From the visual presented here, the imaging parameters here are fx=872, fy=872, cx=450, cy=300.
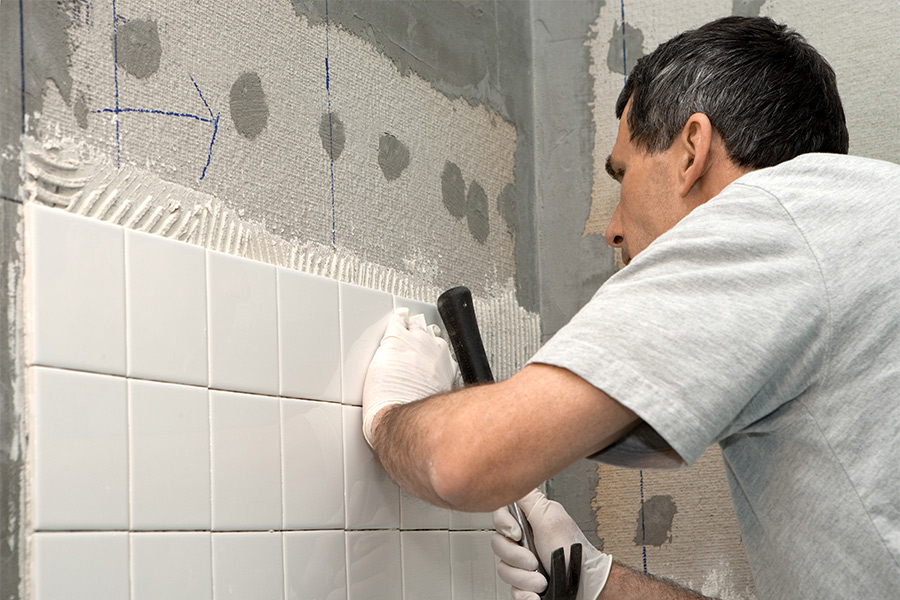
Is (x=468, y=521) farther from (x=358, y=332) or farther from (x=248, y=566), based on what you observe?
(x=248, y=566)

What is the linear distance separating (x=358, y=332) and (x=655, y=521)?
847mm

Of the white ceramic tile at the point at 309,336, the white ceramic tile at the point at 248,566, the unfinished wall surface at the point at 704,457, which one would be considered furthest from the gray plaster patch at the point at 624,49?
the white ceramic tile at the point at 248,566

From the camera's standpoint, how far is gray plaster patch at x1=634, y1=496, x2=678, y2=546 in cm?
181

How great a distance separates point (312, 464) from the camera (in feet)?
4.02

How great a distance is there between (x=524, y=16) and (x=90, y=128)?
4.26 ft

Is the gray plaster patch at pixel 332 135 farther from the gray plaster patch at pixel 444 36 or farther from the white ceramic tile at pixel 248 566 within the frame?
the white ceramic tile at pixel 248 566

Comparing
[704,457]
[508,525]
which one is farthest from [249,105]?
[704,457]

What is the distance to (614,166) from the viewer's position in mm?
1467

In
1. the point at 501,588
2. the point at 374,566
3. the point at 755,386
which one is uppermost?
the point at 755,386

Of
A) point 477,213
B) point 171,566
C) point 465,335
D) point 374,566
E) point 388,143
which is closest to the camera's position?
point 171,566

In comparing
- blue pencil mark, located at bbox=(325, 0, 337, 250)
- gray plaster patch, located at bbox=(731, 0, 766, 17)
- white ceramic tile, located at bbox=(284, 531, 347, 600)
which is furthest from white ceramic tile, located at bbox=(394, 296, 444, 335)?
gray plaster patch, located at bbox=(731, 0, 766, 17)

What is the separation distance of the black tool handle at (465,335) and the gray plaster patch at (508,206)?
0.48 m

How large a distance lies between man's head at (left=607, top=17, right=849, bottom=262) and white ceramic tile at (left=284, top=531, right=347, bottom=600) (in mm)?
677

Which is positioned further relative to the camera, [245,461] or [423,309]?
[423,309]
